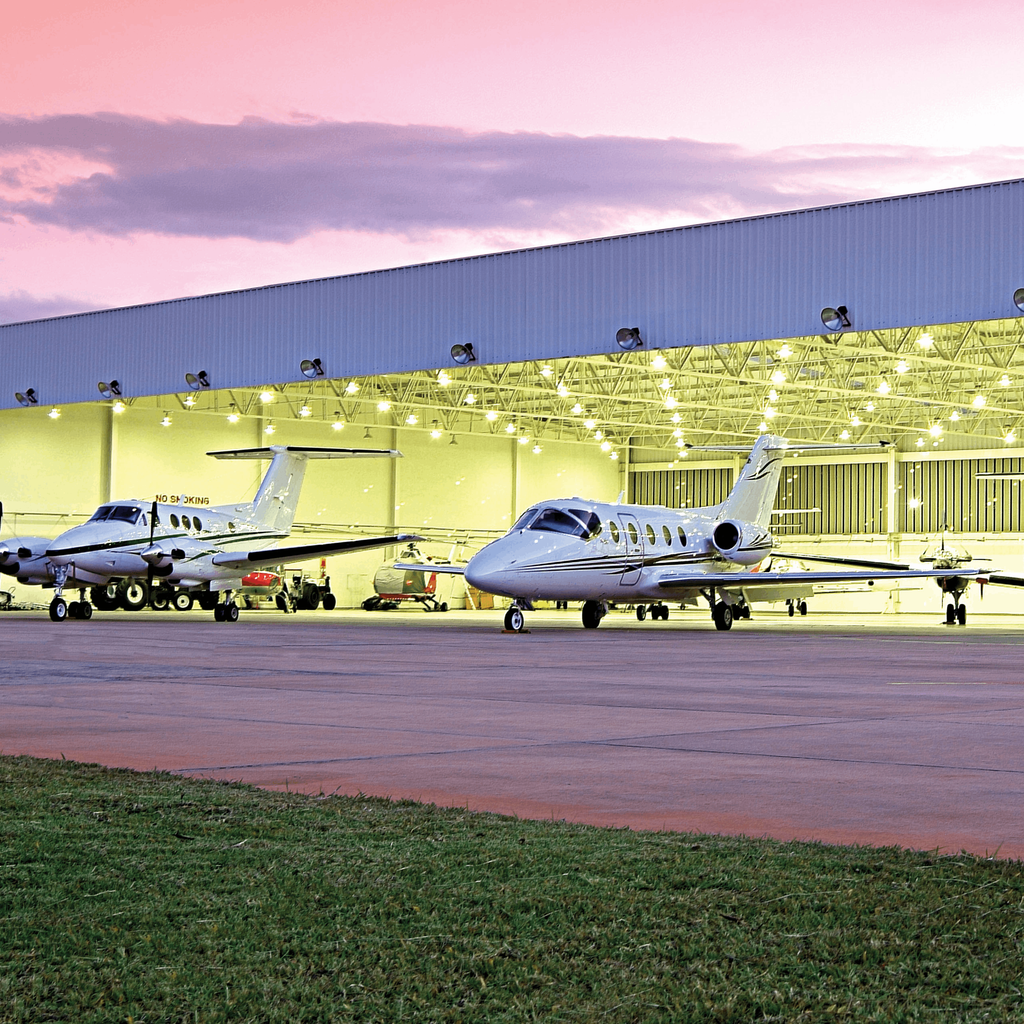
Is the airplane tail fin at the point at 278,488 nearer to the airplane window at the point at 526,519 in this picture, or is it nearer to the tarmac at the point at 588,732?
the airplane window at the point at 526,519

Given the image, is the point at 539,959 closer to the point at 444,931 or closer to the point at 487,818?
the point at 444,931

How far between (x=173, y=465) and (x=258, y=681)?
137 feet

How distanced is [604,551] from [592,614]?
8.32 feet

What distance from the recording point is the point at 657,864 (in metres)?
4.70

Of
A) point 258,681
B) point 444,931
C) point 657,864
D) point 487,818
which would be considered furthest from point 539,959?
point 258,681

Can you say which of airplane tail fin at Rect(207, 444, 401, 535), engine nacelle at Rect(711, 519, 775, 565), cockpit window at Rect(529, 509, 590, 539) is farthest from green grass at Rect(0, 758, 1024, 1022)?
airplane tail fin at Rect(207, 444, 401, 535)

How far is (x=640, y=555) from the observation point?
104ft

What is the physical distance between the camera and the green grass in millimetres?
3359

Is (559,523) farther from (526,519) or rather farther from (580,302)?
(580,302)

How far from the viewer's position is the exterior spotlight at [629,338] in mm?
32875

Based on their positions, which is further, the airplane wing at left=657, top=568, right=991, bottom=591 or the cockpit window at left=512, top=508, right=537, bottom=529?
the airplane wing at left=657, top=568, right=991, bottom=591

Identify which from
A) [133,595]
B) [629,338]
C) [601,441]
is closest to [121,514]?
[629,338]

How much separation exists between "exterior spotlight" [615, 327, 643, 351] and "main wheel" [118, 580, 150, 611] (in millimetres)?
23002

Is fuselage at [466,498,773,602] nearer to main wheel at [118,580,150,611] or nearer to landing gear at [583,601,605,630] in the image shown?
landing gear at [583,601,605,630]
